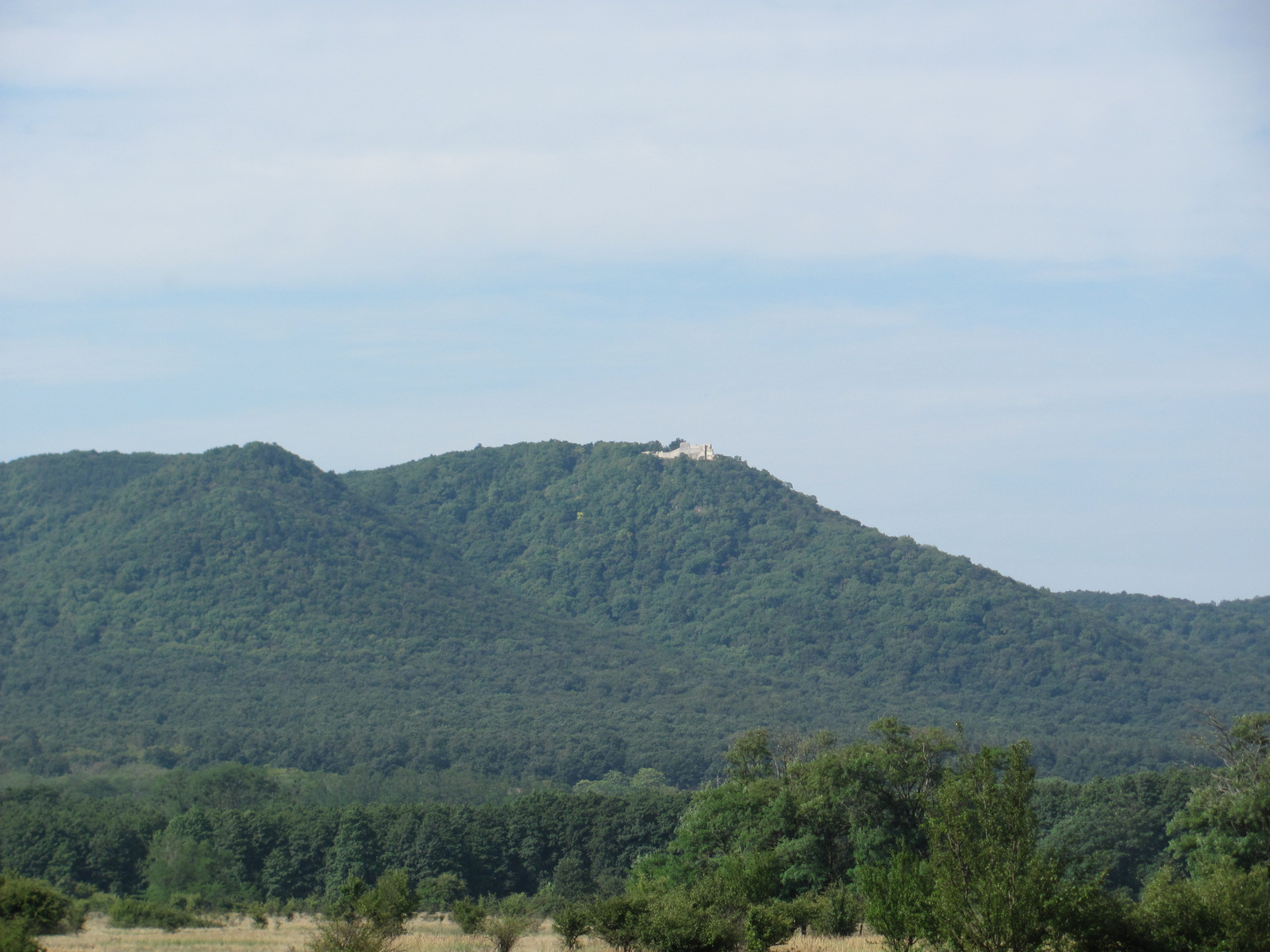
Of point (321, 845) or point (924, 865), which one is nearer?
point (924, 865)

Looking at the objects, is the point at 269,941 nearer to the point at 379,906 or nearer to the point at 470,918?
the point at 470,918

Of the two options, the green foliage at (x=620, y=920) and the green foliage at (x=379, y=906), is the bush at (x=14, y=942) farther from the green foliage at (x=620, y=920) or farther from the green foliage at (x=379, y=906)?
the green foliage at (x=620, y=920)

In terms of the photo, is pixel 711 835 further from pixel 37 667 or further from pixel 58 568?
pixel 58 568

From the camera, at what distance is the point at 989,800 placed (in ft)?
66.7

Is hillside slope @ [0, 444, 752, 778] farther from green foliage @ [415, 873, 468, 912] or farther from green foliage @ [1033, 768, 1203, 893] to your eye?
green foliage @ [1033, 768, 1203, 893]

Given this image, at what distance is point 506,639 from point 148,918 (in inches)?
4439

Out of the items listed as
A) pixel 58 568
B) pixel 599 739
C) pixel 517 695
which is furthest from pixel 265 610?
pixel 599 739

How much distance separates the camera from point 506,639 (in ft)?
518

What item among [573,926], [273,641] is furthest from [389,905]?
[273,641]

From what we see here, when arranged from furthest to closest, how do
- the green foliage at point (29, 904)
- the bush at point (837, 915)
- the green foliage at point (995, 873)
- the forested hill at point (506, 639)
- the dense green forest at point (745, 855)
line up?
the forested hill at point (506, 639) < the bush at point (837, 915) < the green foliage at point (29, 904) < the dense green forest at point (745, 855) < the green foliage at point (995, 873)

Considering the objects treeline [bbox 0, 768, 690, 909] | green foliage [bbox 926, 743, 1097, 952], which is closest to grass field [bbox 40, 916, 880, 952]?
green foliage [bbox 926, 743, 1097, 952]

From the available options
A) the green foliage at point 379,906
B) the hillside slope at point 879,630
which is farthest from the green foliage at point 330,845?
the hillside slope at point 879,630

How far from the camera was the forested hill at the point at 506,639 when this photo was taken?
380 feet

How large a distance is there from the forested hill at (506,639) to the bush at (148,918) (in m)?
58.4
